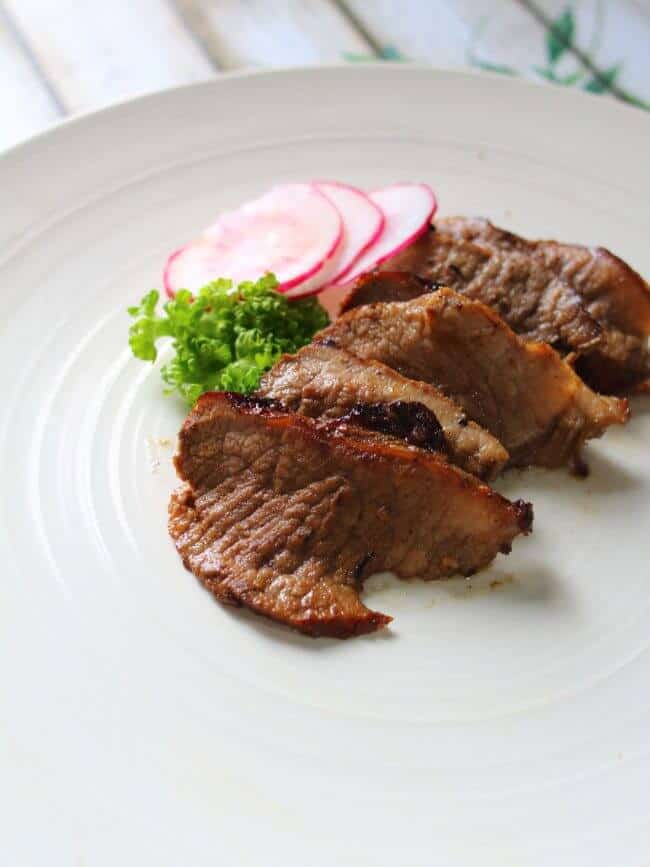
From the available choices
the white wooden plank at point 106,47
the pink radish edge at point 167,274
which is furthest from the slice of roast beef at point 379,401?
the white wooden plank at point 106,47

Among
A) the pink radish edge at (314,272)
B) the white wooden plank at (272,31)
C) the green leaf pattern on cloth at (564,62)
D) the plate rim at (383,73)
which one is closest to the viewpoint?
the pink radish edge at (314,272)

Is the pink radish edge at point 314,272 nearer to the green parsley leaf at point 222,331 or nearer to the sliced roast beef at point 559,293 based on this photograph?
the green parsley leaf at point 222,331

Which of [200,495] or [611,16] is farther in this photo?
[611,16]

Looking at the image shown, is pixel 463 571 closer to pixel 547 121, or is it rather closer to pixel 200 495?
pixel 200 495

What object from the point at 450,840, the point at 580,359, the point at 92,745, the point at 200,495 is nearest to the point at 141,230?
the point at 200,495

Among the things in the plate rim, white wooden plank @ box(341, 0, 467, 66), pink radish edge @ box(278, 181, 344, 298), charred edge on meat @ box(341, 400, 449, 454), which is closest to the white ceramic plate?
charred edge on meat @ box(341, 400, 449, 454)

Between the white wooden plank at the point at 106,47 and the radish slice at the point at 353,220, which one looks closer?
the radish slice at the point at 353,220

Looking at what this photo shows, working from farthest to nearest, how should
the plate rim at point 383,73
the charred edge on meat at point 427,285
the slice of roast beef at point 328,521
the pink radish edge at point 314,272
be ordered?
1. the plate rim at point 383,73
2. the pink radish edge at point 314,272
3. the charred edge on meat at point 427,285
4. the slice of roast beef at point 328,521

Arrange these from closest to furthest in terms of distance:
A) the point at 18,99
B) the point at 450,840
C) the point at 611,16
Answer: the point at 450,840, the point at 18,99, the point at 611,16
